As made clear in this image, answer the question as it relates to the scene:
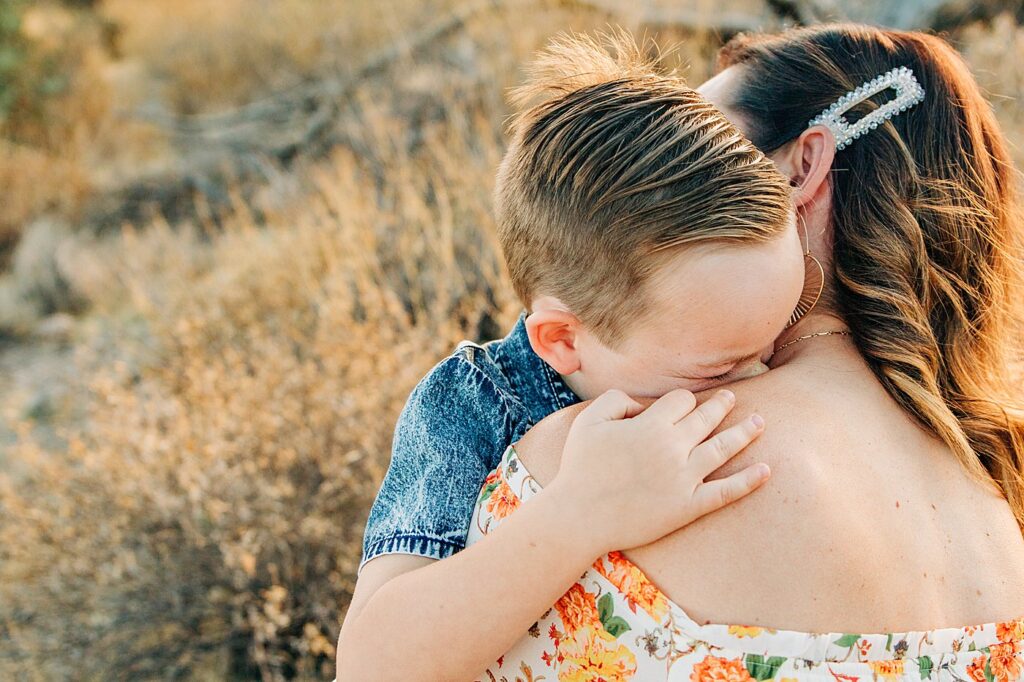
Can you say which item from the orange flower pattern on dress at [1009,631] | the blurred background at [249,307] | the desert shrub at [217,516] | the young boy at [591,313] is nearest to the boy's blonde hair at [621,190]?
the young boy at [591,313]

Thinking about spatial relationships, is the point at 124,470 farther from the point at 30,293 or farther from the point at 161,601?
the point at 30,293

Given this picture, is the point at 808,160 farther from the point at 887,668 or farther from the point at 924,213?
the point at 887,668

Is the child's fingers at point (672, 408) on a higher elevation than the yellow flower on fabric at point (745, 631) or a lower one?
higher

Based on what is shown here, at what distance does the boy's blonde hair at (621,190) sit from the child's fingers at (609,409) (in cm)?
11

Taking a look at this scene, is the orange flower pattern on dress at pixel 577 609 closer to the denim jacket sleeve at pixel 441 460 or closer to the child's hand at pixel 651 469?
the child's hand at pixel 651 469

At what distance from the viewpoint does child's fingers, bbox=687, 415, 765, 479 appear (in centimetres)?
115

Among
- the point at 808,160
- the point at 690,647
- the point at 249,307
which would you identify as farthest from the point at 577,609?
the point at 249,307

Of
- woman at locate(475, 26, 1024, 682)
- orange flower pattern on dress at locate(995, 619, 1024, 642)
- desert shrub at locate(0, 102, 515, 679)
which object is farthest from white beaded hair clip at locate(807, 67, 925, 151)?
desert shrub at locate(0, 102, 515, 679)

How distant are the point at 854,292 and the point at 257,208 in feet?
18.9

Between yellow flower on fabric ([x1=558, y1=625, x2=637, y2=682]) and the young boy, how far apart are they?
7 centimetres

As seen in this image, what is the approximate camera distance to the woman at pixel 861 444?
1.09 m

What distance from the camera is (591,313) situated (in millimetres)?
1350

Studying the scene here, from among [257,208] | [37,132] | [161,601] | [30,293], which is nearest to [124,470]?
[161,601]

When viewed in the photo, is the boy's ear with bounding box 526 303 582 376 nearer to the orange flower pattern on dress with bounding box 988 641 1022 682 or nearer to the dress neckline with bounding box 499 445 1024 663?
the dress neckline with bounding box 499 445 1024 663
